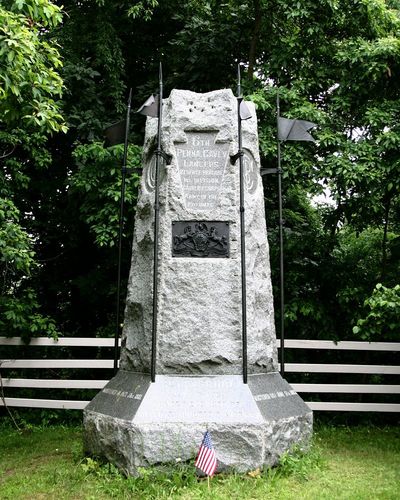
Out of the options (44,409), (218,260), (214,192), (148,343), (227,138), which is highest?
(227,138)

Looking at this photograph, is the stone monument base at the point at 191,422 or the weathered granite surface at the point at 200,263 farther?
the weathered granite surface at the point at 200,263

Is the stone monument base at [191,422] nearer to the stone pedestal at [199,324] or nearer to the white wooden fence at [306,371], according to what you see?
the stone pedestal at [199,324]

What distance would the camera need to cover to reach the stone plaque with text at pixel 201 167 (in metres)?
5.40

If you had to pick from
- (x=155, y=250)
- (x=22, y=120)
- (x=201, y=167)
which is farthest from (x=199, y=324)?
(x=22, y=120)

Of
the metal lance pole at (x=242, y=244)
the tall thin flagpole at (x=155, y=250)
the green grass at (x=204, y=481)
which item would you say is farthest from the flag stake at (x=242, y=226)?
the green grass at (x=204, y=481)

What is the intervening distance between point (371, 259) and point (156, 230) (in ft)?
16.3

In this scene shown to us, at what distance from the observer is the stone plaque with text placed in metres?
5.40

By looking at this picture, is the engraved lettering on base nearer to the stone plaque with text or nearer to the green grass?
the stone plaque with text

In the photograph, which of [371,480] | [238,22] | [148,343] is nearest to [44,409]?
[148,343]

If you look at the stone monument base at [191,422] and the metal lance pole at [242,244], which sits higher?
the metal lance pole at [242,244]

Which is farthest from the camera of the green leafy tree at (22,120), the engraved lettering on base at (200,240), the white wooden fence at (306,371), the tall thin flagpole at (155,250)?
the white wooden fence at (306,371)

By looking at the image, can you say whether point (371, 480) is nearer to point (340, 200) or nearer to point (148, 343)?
point (148, 343)

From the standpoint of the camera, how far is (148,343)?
17.2 ft

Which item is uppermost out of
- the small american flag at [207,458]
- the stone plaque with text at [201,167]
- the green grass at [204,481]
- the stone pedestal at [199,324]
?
the stone plaque with text at [201,167]
